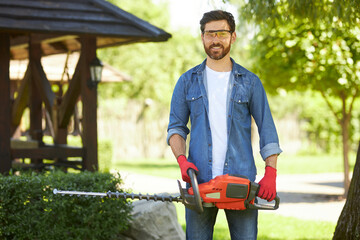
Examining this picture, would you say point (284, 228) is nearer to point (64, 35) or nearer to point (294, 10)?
point (294, 10)

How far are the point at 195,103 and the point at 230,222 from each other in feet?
2.32

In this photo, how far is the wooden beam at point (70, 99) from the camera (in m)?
7.35

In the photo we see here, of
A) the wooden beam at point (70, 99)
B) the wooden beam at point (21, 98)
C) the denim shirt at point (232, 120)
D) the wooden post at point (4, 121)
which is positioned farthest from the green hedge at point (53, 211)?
the wooden beam at point (21, 98)

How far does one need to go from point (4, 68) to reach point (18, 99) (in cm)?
196

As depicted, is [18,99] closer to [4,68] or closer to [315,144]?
[4,68]

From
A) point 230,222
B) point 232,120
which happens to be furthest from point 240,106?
point 230,222

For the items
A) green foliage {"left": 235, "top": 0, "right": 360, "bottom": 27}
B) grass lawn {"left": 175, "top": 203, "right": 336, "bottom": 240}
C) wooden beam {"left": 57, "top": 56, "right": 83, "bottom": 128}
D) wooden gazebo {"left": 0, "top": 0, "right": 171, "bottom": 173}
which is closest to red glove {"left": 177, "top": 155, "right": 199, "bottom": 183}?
green foliage {"left": 235, "top": 0, "right": 360, "bottom": 27}

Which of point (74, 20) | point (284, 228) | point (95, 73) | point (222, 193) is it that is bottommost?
point (284, 228)

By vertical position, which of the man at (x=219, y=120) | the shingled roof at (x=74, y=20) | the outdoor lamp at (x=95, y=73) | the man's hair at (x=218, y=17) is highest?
the shingled roof at (x=74, y=20)

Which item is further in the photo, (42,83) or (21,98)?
(21,98)

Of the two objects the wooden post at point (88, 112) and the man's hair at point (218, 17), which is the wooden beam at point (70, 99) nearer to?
the wooden post at point (88, 112)

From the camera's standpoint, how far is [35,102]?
8523mm

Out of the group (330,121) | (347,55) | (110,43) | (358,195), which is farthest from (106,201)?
(330,121)

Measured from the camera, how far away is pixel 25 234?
5.21m
